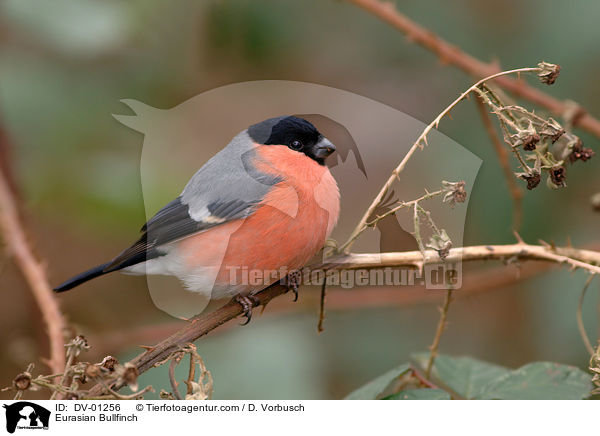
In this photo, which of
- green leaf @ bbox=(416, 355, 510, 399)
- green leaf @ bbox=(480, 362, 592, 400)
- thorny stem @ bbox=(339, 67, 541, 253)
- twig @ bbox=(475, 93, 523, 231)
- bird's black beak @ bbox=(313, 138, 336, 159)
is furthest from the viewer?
bird's black beak @ bbox=(313, 138, 336, 159)

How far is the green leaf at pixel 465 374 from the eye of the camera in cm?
173

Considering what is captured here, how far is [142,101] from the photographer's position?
226cm

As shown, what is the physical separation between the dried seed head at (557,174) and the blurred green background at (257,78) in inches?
31.7

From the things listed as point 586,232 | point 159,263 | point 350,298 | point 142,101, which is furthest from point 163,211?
point 586,232

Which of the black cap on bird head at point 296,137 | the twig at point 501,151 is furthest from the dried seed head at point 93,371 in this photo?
the twig at point 501,151

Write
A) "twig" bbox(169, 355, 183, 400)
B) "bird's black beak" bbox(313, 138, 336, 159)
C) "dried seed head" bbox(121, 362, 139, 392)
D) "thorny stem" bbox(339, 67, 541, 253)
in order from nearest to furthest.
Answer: "dried seed head" bbox(121, 362, 139, 392) < "twig" bbox(169, 355, 183, 400) < "thorny stem" bbox(339, 67, 541, 253) < "bird's black beak" bbox(313, 138, 336, 159)

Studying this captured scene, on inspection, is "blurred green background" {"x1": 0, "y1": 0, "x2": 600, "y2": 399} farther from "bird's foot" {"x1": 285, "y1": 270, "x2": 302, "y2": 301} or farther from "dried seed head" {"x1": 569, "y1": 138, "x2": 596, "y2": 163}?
"dried seed head" {"x1": 569, "y1": 138, "x2": 596, "y2": 163}

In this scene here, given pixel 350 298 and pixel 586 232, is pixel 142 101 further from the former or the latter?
pixel 586 232

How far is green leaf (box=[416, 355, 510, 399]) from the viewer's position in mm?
1727

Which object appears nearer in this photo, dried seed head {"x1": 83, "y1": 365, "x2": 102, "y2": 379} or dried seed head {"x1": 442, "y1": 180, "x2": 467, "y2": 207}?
dried seed head {"x1": 83, "y1": 365, "x2": 102, "y2": 379}

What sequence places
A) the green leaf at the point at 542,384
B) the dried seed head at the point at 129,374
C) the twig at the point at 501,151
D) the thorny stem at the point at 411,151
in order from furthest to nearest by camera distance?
the twig at the point at 501,151 → the green leaf at the point at 542,384 → the thorny stem at the point at 411,151 → the dried seed head at the point at 129,374

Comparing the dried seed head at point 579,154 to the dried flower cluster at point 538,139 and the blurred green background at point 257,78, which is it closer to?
the dried flower cluster at point 538,139

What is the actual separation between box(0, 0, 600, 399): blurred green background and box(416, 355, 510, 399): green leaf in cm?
48

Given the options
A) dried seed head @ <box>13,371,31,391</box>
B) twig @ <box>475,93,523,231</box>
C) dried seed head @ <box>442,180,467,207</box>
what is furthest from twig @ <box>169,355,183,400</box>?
twig @ <box>475,93,523,231</box>
